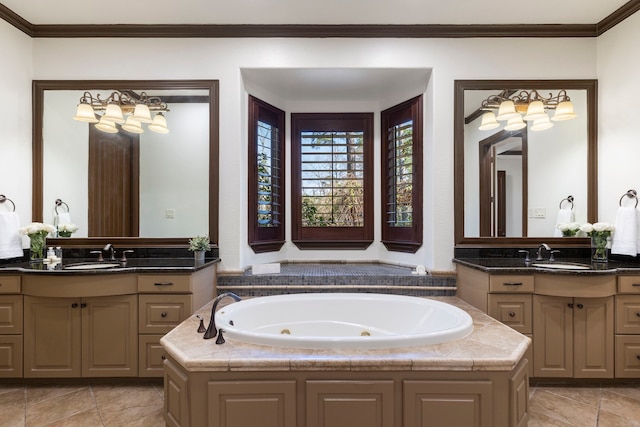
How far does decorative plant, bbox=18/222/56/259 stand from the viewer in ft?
8.36

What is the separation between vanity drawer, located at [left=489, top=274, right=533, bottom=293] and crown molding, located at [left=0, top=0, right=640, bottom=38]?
1.99 meters

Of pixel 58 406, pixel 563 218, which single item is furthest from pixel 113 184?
pixel 563 218

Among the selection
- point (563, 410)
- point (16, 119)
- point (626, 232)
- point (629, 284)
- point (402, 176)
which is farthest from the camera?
point (402, 176)

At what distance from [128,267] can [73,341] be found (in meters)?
0.60

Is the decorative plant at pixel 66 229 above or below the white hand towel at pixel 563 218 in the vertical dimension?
below

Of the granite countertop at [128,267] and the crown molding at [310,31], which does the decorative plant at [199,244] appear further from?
the crown molding at [310,31]

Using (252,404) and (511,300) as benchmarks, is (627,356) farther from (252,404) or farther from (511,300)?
(252,404)

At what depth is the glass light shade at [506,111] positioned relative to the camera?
9.12ft

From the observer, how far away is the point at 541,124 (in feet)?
9.25

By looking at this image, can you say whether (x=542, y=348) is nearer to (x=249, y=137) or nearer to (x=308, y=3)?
(x=249, y=137)

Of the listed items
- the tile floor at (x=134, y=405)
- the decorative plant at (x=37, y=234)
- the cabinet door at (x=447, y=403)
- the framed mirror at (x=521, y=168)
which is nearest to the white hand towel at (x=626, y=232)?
the framed mirror at (x=521, y=168)

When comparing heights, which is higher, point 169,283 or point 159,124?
point 159,124

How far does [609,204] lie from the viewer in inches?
106

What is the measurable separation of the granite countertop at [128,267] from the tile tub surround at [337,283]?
0.29 metres
